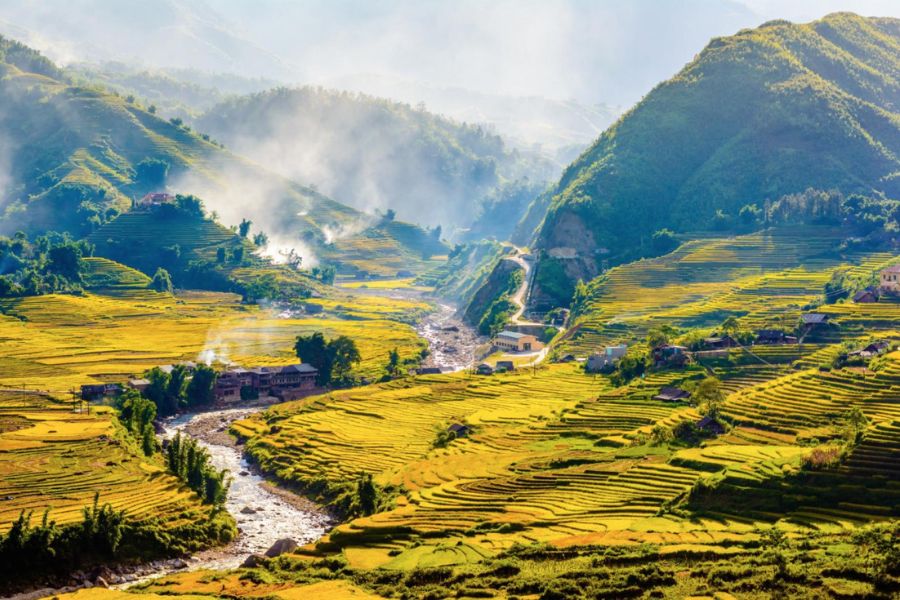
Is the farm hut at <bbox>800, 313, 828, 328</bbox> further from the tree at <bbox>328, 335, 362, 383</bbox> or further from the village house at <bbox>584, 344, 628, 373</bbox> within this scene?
the tree at <bbox>328, 335, 362, 383</bbox>

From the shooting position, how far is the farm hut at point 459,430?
7212 cm

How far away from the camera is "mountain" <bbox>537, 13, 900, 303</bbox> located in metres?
141

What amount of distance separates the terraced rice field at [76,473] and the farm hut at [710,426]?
27591 millimetres

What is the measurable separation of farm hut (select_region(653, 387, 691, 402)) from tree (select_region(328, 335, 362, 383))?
3590cm

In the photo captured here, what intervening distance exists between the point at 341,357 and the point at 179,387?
16.1 metres

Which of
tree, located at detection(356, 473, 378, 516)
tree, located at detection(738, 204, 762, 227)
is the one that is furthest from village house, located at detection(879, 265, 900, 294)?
tree, located at detection(356, 473, 378, 516)

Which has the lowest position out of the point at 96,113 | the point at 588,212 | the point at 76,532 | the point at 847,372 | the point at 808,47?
the point at 76,532

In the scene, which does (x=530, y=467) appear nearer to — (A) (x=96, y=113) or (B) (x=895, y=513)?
(B) (x=895, y=513)

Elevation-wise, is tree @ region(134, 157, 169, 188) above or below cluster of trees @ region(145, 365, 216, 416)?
above

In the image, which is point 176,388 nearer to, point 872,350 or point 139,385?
point 139,385

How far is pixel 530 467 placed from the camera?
201ft

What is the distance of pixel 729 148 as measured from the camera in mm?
152625

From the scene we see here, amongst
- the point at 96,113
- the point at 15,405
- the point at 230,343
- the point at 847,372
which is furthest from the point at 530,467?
the point at 96,113

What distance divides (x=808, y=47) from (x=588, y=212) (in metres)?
52.8
